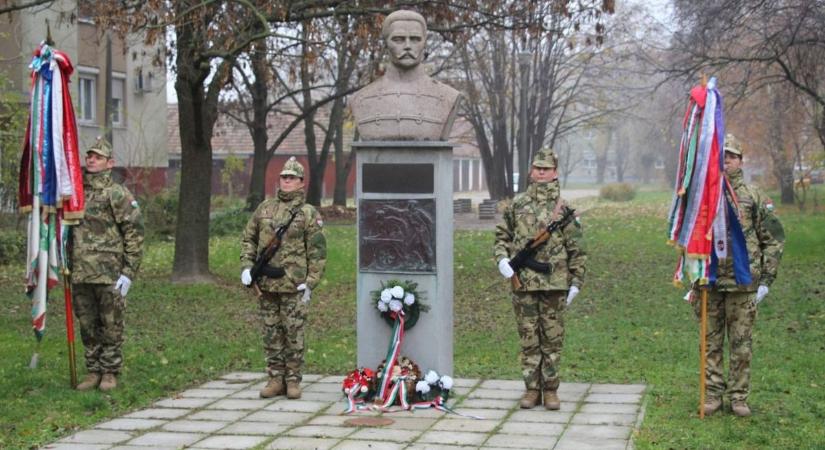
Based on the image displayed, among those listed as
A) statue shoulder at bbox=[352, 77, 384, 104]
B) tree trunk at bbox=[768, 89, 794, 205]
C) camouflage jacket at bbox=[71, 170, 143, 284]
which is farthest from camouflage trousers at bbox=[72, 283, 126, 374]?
tree trunk at bbox=[768, 89, 794, 205]

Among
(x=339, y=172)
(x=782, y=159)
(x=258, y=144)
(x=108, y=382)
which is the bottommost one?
(x=108, y=382)

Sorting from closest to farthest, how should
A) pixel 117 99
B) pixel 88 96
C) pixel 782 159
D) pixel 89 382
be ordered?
1. pixel 89 382
2. pixel 88 96
3. pixel 117 99
4. pixel 782 159

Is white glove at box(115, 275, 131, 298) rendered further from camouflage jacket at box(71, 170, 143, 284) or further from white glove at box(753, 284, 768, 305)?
white glove at box(753, 284, 768, 305)

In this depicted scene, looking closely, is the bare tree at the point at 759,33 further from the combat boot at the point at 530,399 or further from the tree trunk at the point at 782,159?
the tree trunk at the point at 782,159

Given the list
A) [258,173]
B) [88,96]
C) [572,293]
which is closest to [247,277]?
[572,293]

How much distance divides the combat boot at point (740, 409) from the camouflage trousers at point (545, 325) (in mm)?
1298

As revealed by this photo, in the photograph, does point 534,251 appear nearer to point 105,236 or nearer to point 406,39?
point 406,39

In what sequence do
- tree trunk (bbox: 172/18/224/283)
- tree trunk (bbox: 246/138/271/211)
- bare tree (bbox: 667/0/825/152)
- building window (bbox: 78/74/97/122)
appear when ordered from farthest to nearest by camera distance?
building window (bbox: 78/74/97/122) → tree trunk (bbox: 246/138/271/211) → bare tree (bbox: 667/0/825/152) → tree trunk (bbox: 172/18/224/283)

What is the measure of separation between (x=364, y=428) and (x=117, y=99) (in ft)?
103

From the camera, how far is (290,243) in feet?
29.0

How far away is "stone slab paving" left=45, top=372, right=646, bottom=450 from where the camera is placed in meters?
7.52

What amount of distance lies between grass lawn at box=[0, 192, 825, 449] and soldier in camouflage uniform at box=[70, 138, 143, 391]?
350 mm

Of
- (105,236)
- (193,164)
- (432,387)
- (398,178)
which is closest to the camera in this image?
(432,387)

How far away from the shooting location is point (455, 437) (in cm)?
767
